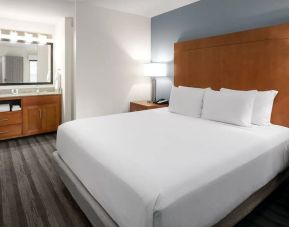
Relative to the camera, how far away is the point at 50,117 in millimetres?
4461

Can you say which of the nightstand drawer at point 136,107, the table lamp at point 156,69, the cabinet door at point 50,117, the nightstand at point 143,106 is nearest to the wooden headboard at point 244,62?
the table lamp at point 156,69

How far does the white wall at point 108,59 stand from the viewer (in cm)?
392

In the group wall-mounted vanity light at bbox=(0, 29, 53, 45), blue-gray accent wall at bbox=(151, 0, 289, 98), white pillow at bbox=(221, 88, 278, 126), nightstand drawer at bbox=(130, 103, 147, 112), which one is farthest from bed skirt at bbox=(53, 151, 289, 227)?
wall-mounted vanity light at bbox=(0, 29, 53, 45)

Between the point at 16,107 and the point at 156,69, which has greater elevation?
the point at 156,69

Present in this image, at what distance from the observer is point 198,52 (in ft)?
11.6

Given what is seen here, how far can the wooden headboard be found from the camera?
2605mm

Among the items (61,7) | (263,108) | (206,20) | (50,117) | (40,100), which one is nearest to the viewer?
(263,108)

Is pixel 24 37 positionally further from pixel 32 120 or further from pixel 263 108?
pixel 263 108

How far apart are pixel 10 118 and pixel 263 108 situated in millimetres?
3997

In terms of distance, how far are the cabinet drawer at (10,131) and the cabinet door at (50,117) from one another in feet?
1.43

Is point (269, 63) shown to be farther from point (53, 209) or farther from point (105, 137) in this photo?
point (53, 209)

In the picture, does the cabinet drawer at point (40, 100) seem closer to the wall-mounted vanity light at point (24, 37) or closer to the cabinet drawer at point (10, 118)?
the cabinet drawer at point (10, 118)

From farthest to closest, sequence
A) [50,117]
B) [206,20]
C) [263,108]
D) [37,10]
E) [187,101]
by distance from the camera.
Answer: [50,117]
[37,10]
[206,20]
[187,101]
[263,108]

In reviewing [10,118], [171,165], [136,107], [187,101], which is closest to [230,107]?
[187,101]
